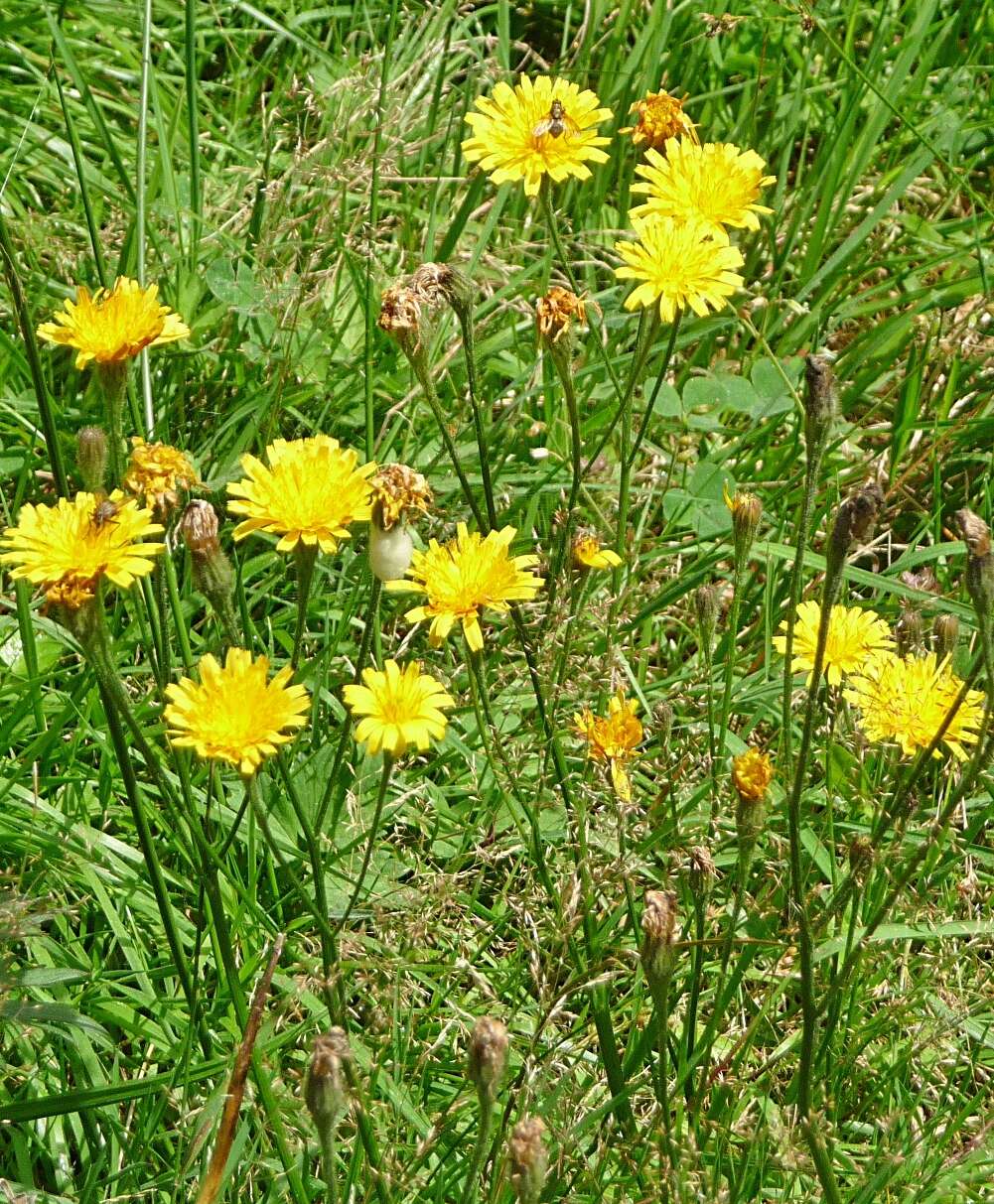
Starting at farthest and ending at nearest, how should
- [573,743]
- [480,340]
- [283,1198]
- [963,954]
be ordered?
[480,340] → [573,743] → [963,954] → [283,1198]

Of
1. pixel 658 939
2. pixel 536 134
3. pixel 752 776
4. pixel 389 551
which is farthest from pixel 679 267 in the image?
pixel 658 939

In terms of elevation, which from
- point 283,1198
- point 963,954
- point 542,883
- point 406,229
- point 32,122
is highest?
point 32,122

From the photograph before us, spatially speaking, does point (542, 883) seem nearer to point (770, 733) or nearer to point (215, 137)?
point (770, 733)

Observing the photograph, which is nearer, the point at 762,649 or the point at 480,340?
the point at 762,649

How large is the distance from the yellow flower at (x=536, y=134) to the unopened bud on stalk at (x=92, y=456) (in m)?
0.74

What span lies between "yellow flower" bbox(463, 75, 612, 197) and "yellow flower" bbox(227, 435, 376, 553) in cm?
68

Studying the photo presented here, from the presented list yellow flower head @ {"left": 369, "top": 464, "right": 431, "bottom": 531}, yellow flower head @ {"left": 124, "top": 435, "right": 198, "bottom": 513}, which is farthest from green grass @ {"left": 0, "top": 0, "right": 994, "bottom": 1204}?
yellow flower head @ {"left": 369, "top": 464, "right": 431, "bottom": 531}

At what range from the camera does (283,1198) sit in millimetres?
1855

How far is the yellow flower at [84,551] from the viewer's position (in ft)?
5.34

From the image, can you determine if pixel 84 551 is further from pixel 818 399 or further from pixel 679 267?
pixel 679 267

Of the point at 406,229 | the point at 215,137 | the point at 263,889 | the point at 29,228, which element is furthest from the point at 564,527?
the point at 215,137

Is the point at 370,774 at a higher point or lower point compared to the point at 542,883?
higher

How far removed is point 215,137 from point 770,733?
6.15 ft

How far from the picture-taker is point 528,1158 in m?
1.40
